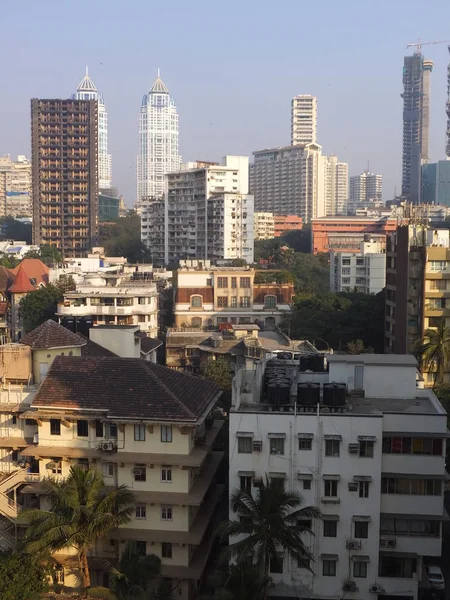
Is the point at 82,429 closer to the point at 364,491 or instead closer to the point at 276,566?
the point at 276,566

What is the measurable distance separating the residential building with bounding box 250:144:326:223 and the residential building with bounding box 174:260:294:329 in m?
103

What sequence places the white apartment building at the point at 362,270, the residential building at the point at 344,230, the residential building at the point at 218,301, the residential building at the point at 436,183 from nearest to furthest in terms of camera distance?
the residential building at the point at 218,301 < the white apartment building at the point at 362,270 < the residential building at the point at 344,230 < the residential building at the point at 436,183

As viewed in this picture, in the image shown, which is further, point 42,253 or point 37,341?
point 42,253

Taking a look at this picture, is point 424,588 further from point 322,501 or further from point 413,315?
point 413,315

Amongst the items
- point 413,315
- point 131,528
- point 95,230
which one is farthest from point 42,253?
point 131,528

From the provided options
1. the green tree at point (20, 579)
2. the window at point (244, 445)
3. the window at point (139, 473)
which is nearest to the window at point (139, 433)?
the window at point (139, 473)

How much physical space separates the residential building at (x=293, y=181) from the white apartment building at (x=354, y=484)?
462 feet

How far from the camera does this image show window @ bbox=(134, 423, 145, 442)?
805 inches

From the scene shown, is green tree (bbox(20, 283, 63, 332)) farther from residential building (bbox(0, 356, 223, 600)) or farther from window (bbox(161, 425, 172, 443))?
window (bbox(161, 425, 172, 443))

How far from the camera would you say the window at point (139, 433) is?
805 inches

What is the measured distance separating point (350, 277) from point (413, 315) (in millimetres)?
38493

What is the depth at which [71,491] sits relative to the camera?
18141 mm

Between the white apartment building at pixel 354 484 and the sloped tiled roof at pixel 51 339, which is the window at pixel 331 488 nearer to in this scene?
the white apartment building at pixel 354 484

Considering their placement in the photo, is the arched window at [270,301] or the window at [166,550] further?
the arched window at [270,301]
